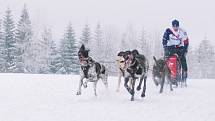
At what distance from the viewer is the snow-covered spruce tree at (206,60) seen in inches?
3659

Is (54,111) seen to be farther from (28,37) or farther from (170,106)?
(28,37)

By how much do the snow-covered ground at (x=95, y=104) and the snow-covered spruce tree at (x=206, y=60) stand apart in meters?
79.6

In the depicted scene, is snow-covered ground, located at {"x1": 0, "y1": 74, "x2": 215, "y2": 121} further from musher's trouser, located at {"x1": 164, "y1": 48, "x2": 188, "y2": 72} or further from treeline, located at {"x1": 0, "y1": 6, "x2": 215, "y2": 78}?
treeline, located at {"x1": 0, "y1": 6, "x2": 215, "y2": 78}

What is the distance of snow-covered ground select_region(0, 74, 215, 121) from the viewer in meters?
9.30

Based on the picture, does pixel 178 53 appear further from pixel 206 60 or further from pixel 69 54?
pixel 206 60

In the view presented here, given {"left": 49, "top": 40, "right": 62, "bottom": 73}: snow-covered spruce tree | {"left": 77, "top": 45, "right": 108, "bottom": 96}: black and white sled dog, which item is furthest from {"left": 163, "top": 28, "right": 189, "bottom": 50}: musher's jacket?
{"left": 49, "top": 40, "right": 62, "bottom": 73}: snow-covered spruce tree

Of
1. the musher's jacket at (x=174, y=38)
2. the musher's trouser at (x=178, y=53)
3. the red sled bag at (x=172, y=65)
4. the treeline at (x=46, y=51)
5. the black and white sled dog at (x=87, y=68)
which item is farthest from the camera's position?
the treeline at (x=46, y=51)

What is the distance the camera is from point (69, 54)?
6475 cm

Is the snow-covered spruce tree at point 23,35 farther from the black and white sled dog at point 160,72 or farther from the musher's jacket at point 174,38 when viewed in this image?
the black and white sled dog at point 160,72

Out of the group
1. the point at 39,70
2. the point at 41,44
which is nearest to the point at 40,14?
the point at 41,44

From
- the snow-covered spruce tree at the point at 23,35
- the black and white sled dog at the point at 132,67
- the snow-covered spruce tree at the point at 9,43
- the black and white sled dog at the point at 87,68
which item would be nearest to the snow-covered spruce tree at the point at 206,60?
the snow-covered spruce tree at the point at 23,35

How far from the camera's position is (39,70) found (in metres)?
72.7

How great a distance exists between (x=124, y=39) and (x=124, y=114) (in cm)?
10538

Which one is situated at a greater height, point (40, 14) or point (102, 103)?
point (40, 14)
